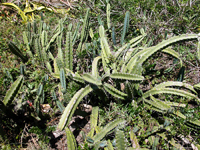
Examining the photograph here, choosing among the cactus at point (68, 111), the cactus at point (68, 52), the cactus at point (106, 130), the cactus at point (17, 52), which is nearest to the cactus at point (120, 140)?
the cactus at point (106, 130)

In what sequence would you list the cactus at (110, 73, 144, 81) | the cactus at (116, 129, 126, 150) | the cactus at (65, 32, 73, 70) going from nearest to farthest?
the cactus at (116, 129, 126, 150) < the cactus at (110, 73, 144, 81) < the cactus at (65, 32, 73, 70)

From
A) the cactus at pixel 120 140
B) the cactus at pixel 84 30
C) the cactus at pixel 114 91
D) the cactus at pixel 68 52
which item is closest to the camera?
the cactus at pixel 120 140

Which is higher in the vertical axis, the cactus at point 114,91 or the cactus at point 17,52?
the cactus at point 17,52

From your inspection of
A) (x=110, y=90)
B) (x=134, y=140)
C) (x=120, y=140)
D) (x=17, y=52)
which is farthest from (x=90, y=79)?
(x=17, y=52)

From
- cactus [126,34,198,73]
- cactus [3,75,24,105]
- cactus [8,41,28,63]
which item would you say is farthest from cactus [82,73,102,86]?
cactus [8,41,28,63]

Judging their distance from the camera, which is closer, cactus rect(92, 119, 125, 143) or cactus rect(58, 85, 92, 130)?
cactus rect(58, 85, 92, 130)

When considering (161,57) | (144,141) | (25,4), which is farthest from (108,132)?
(25,4)

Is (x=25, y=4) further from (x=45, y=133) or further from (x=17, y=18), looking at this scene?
(x=45, y=133)

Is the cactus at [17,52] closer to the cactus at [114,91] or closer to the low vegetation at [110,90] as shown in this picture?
the low vegetation at [110,90]

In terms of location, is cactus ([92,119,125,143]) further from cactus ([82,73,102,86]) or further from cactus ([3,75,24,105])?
cactus ([3,75,24,105])

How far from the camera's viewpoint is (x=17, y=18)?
4.52 meters

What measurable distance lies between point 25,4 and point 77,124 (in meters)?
4.41

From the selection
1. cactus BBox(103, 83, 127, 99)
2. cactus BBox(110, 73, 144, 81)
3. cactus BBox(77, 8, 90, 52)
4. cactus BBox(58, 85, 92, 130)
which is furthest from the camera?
cactus BBox(77, 8, 90, 52)

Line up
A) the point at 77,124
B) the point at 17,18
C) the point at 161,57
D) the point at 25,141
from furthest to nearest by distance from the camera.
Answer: the point at 17,18, the point at 161,57, the point at 77,124, the point at 25,141
